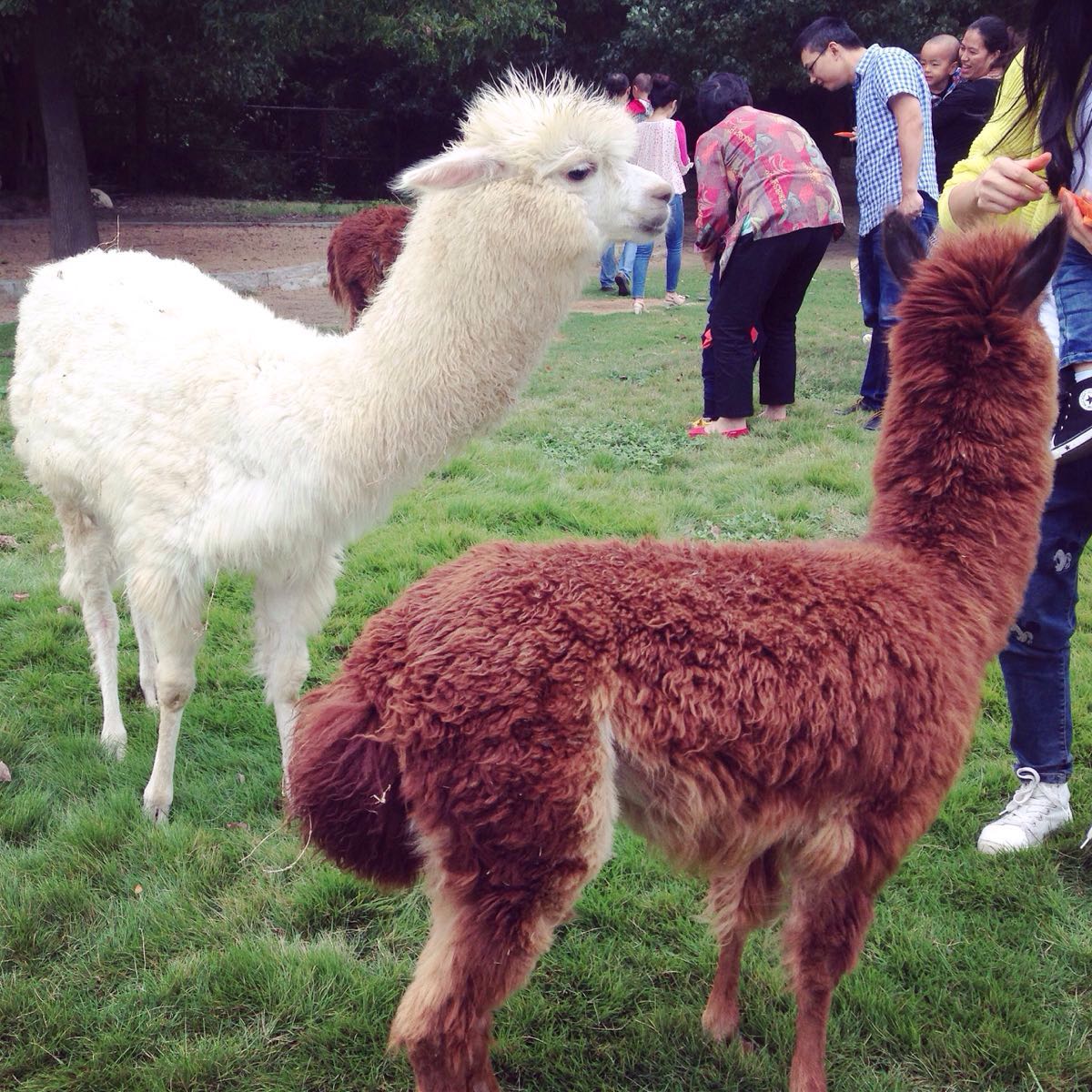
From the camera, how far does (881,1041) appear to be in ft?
7.09

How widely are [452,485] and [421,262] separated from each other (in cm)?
282

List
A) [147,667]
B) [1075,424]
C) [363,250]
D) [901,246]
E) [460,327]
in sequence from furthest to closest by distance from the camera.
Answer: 1. [363,250]
2. [147,667]
3. [460,327]
4. [1075,424]
5. [901,246]

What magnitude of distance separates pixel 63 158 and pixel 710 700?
13.7 metres

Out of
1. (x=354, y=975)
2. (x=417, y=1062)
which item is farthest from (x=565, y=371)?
(x=417, y=1062)

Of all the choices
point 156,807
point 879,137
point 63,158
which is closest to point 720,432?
point 879,137

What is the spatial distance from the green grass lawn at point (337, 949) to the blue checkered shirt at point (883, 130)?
136 inches

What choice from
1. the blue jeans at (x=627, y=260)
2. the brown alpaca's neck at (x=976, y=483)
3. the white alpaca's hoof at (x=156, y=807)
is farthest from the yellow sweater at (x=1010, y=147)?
the blue jeans at (x=627, y=260)

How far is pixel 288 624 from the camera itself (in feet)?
9.57

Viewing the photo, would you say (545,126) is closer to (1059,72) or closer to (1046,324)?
(1059,72)

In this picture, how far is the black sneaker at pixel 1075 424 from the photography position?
2.21 m

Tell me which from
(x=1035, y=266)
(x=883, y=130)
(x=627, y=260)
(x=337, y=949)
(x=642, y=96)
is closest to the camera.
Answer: (x=1035, y=266)

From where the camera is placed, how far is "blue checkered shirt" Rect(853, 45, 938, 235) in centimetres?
573

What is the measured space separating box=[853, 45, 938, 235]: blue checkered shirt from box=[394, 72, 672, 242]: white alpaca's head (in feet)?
12.2

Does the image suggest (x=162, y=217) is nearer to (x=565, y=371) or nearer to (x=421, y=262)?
(x=565, y=371)
